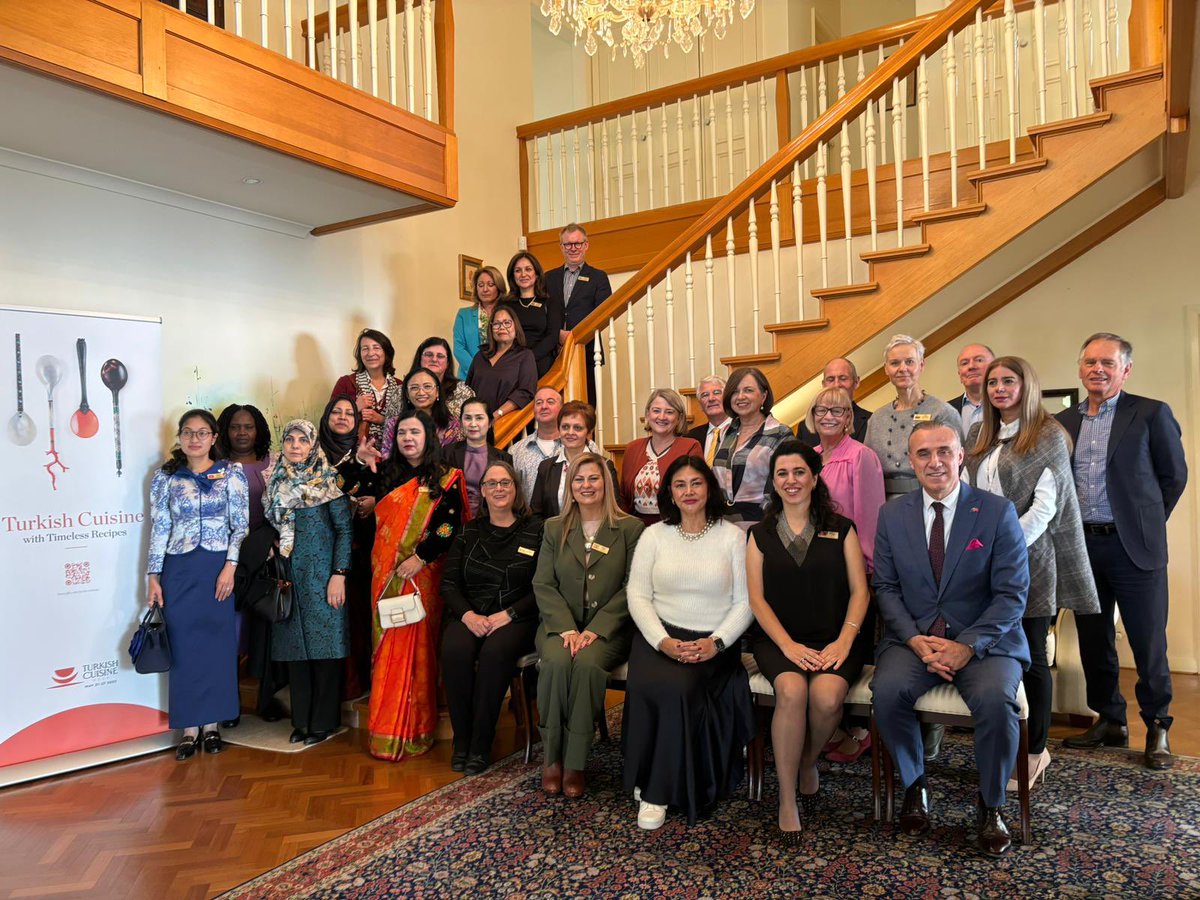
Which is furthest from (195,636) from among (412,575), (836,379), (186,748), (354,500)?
(836,379)

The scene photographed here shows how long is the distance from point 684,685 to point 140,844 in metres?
1.87

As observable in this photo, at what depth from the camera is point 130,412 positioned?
4117mm

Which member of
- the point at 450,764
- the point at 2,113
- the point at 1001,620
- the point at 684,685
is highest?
the point at 2,113

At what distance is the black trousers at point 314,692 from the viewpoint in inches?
161

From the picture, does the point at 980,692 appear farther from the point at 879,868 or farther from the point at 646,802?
the point at 646,802

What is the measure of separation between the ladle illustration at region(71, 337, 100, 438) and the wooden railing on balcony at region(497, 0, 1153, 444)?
183cm

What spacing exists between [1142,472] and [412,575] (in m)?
2.90

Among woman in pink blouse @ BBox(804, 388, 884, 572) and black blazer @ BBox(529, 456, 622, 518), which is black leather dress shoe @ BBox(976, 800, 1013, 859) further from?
black blazer @ BBox(529, 456, 622, 518)

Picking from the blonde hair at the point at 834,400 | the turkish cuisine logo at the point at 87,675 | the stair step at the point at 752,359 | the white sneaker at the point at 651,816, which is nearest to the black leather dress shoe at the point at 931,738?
the white sneaker at the point at 651,816

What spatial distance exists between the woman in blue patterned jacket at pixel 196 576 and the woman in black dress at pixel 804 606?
2349 millimetres

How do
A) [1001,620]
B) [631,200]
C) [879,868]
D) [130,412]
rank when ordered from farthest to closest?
[631,200]
[130,412]
[1001,620]
[879,868]

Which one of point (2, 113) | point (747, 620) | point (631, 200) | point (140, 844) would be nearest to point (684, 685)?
point (747, 620)

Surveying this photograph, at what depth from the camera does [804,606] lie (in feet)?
10.3

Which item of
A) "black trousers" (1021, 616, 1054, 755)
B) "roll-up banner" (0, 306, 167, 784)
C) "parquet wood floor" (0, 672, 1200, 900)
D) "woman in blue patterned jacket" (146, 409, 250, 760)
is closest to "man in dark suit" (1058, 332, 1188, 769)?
"parquet wood floor" (0, 672, 1200, 900)
